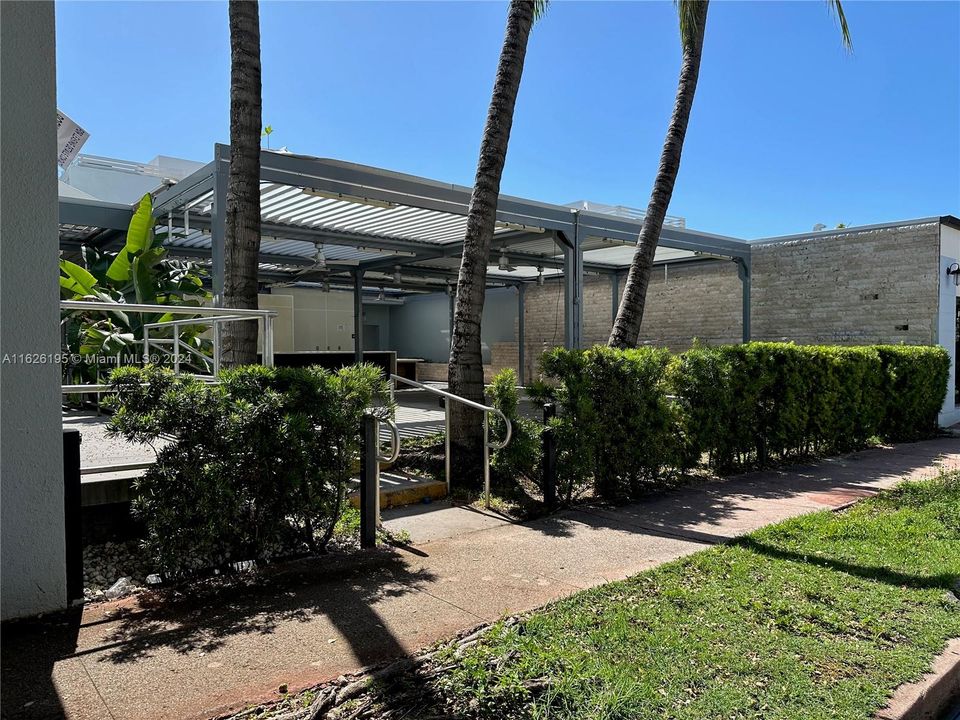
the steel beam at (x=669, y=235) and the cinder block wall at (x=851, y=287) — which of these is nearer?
the steel beam at (x=669, y=235)

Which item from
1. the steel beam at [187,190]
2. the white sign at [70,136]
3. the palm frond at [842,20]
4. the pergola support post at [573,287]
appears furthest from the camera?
the pergola support post at [573,287]

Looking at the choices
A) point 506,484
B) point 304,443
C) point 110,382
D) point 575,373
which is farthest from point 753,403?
point 110,382

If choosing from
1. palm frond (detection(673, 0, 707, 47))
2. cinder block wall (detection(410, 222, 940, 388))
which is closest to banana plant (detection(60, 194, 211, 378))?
palm frond (detection(673, 0, 707, 47))

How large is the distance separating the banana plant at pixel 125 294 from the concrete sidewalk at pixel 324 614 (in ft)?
16.0

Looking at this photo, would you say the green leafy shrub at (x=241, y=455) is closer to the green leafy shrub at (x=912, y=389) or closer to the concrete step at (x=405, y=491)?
the concrete step at (x=405, y=491)

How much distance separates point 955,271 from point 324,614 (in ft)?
48.3

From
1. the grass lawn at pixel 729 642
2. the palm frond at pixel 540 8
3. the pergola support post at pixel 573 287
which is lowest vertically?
the grass lawn at pixel 729 642

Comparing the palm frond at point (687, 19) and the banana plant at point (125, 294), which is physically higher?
the palm frond at point (687, 19)

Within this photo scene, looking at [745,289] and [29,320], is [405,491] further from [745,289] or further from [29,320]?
[745,289]

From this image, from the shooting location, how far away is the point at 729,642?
126 inches

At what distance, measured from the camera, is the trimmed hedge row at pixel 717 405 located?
631cm

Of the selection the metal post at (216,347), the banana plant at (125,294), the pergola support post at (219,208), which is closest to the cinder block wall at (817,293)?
the banana plant at (125,294)

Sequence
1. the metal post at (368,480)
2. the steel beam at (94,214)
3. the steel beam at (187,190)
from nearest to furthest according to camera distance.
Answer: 1. the metal post at (368,480)
2. the steel beam at (187,190)
3. the steel beam at (94,214)

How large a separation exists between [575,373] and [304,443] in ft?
9.86
